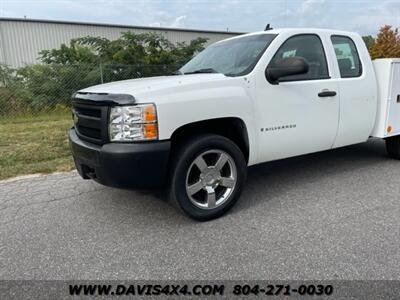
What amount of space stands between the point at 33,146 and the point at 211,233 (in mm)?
4960

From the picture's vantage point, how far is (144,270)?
8.66 feet

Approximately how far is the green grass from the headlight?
8.83 feet

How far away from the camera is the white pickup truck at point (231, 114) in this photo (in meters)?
2.99

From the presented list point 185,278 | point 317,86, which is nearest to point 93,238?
point 185,278

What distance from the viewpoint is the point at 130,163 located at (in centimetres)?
294

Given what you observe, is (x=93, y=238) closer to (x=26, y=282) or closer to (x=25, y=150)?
(x=26, y=282)

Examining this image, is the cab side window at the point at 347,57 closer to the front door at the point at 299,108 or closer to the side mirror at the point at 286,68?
the front door at the point at 299,108

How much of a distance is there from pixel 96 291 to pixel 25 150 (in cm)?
482

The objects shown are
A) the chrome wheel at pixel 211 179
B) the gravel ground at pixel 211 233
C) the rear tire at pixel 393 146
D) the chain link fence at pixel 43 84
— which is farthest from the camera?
the chain link fence at pixel 43 84

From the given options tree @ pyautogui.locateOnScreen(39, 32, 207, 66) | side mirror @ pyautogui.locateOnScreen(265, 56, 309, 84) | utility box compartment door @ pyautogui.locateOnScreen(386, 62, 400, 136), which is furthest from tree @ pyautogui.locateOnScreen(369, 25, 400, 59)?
side mirror @ pyautogui.locateOnScreen(265, 56, 309, 84)

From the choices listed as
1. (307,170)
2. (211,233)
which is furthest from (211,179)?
(307,170)

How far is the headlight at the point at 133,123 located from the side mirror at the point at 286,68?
4.53ft

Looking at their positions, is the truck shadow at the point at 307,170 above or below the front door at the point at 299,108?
below

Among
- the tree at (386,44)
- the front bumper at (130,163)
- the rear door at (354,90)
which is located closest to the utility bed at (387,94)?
the rear door at (354,90)
